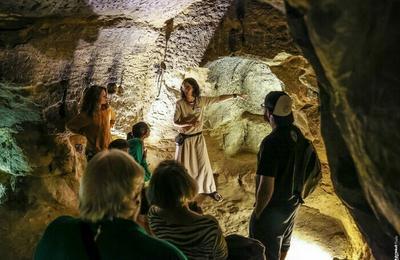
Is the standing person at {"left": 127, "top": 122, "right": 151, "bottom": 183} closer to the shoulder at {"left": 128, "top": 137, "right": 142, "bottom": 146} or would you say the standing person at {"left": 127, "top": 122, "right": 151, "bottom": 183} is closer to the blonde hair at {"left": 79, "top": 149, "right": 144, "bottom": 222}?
the shoulder at {"left": 128, "top": 137, "right": 142, "bottom": 146}

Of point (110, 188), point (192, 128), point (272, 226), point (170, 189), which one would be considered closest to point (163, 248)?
point (110, 188)

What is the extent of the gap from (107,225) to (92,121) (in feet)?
12.0

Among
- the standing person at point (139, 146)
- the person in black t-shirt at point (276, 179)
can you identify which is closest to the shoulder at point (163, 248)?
the person in black t-shirt at point (276, 179)

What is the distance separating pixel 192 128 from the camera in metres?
6.10

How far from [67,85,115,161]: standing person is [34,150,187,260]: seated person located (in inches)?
136

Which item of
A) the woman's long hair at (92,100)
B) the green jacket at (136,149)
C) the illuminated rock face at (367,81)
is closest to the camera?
the illuminated rock face at (367,81)

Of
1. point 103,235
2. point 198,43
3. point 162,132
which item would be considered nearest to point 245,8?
point 198,43

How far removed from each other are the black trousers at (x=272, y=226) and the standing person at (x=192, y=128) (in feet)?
6.77

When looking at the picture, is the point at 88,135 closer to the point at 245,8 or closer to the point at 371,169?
the point at 245,8

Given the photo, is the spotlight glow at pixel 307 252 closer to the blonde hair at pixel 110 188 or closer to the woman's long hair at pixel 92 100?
the woman's long hair at pixel 92 100

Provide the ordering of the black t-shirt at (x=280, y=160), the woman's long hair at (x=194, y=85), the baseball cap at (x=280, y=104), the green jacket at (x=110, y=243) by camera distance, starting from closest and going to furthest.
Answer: the green jacket at (x=110, y=243)
the black t-shirt at (x=280, y=160)
the baseball cap at (x=280, y=104)
the woman's long hair at (x=194, y=85)

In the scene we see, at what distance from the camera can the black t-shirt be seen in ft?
12.6

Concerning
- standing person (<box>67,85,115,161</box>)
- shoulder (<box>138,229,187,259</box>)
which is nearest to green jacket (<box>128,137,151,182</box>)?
standing person (<box>67,85,115,161</box>)

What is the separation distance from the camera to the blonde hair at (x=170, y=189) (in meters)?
2.74
